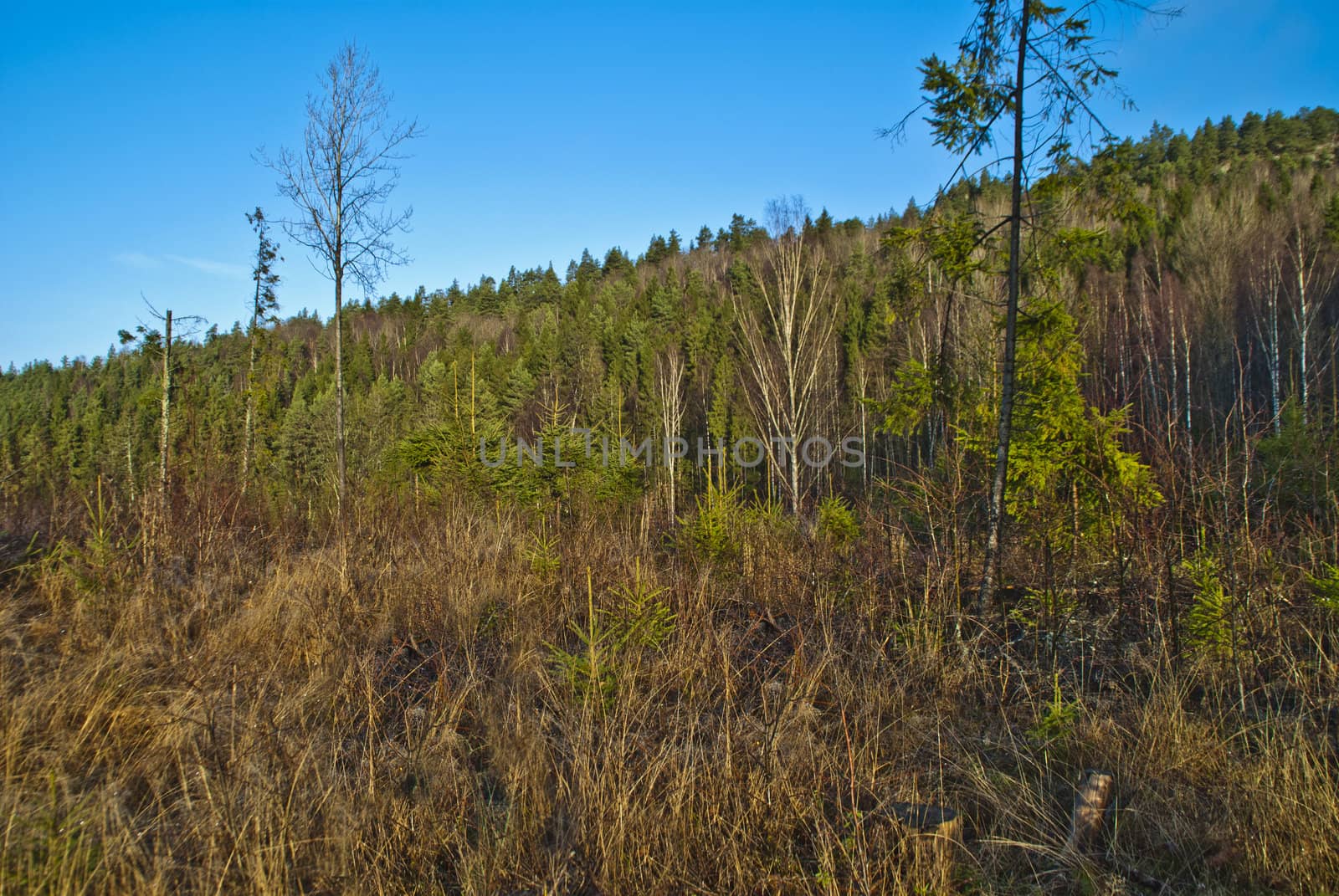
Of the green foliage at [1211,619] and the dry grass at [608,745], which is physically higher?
the green foliage at [1211,619]

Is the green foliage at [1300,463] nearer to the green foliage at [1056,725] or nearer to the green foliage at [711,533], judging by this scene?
the green foliage at [1056,725]

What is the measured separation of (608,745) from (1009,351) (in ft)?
11.0

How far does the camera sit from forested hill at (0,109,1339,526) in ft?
14.3

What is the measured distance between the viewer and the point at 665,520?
29.6ft

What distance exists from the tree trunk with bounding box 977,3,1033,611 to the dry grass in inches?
11.1

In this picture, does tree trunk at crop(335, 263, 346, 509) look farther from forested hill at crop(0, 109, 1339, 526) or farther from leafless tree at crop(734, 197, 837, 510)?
leafless tree at crop(734, 197, 837, 510)

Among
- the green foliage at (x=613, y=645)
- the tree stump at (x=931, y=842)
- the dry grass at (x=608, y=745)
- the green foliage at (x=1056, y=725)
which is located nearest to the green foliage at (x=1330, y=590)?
the dry grass at (x=608, y=745)

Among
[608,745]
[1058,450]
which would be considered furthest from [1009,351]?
[608,745]

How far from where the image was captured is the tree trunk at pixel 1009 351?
384 centimetres

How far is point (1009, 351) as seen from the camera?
3.96 meters

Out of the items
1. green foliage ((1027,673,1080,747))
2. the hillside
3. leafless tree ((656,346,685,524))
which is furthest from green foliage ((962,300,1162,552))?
leafless tree ((656,346,685,524))

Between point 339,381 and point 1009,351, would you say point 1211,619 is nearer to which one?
point 1009,351

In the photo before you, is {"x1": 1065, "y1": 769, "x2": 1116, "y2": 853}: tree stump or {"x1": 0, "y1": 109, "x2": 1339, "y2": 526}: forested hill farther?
{"x1": 0, "y1": 109, "x2": 1339, "y2": 526}: forested hill

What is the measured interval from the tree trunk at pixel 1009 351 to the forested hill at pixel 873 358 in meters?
0.17
